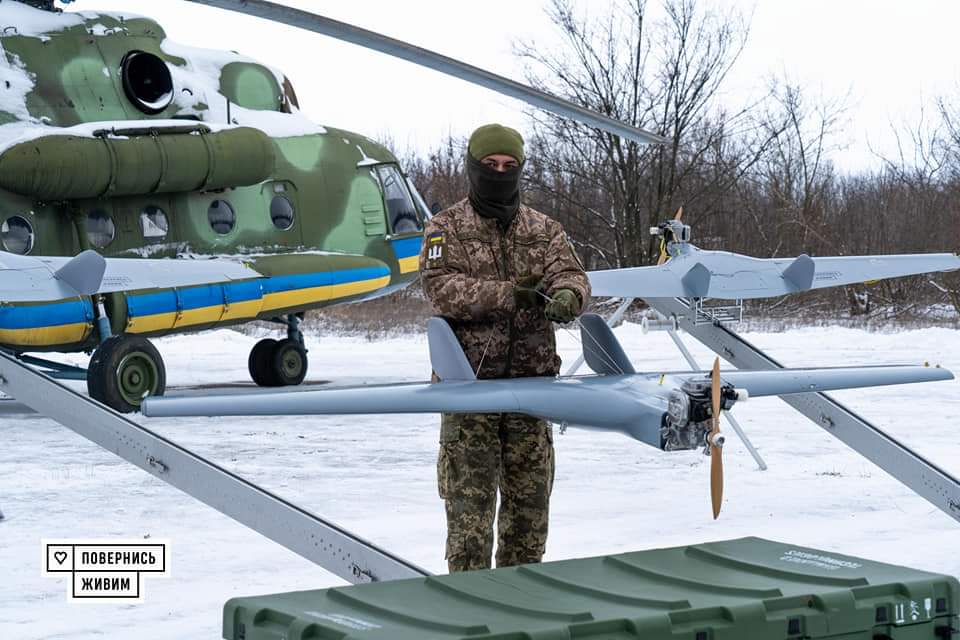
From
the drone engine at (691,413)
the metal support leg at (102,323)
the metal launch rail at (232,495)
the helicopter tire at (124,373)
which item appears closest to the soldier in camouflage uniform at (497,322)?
the metal launch rail at (232,495)

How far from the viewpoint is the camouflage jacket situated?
4.70 m

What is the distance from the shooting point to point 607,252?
32.5 meters

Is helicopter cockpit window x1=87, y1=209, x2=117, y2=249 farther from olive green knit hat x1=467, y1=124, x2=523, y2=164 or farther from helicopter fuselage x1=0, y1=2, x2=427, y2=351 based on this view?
olive green knit hat x1=467, y1=124, x2=523, y2=164

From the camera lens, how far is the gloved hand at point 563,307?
4398mm

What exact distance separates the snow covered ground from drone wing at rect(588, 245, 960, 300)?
1415mm

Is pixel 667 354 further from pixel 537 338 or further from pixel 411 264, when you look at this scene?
pixel 537 338

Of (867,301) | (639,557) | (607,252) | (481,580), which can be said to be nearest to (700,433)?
(639,557)

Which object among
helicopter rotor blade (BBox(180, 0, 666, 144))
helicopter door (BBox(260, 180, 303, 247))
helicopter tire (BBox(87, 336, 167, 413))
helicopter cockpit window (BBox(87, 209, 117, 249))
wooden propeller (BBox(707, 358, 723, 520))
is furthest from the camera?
helicopter door (BBox(260, 180, 303, 247))

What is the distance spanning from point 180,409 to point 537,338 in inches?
58.8

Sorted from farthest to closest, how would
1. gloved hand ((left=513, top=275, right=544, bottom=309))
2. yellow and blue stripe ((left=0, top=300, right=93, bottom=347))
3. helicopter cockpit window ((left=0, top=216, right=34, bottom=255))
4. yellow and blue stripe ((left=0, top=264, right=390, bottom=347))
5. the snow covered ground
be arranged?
helicopter cockpit window ((left=0, top=216, right=34, bottom=255))
yellow and blue stripe ((left=0, top=264, right=390, bottom=347))
yellow and blue stripe ((left=0, top=300, right=93, bottom=347))
the snow covered ground
gloved hand ((left=513, top=275, right=544, bottom=309))

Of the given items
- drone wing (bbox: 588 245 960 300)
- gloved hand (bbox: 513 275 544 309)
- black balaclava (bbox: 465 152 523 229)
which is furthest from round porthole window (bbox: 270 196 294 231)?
gloved hand (bbox: 513 275 544 309)

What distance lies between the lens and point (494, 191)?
477cm

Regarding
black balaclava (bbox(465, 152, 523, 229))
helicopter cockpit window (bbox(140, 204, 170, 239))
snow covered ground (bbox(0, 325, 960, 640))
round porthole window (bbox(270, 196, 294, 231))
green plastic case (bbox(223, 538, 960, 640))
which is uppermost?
round porthole window (bbox(270, 196, 294, 231))

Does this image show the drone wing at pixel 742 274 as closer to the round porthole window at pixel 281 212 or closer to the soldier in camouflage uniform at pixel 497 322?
the soldier in camouflage uniform at pixel 497 322
